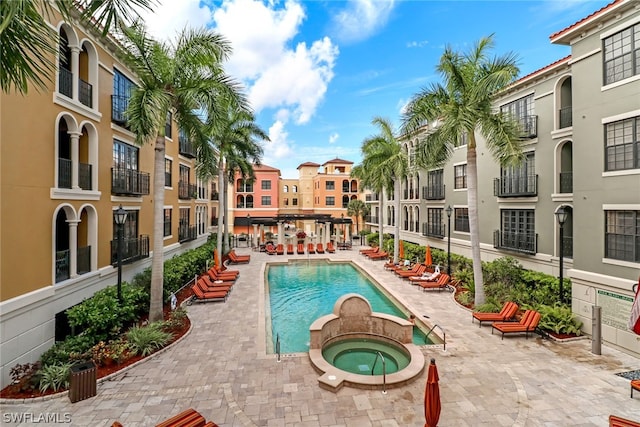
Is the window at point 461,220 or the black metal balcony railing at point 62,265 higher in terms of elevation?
the window at point 461,220

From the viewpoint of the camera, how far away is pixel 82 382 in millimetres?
7605

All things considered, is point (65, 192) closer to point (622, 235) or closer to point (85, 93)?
point (85, 93)

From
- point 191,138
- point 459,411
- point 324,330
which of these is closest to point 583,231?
point 459,411

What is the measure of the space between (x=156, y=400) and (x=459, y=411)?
731cm

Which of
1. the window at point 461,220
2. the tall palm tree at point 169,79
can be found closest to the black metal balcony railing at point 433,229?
the window at point 461,220

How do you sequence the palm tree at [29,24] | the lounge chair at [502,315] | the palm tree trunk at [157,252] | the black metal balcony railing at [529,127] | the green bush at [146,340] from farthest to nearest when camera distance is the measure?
the black metal balcony railing at [529,127] < the lounge chair at [502,315] < the palm tree trunk at [157,252] < the green bush at [146,340] < the palm tree at [29,24]

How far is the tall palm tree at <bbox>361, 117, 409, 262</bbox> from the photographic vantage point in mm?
24469

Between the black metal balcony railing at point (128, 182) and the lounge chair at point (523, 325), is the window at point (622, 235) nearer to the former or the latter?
the lounge chair at point (523, 325)

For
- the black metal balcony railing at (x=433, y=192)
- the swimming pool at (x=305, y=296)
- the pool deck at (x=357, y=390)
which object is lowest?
the swimming pool at (x=305, y=296)

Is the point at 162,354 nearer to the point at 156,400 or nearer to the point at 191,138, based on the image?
the point at 156,400

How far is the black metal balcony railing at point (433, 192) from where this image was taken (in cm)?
2555

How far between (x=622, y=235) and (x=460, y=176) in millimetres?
13667

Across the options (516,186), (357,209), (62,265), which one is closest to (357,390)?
(62,265)

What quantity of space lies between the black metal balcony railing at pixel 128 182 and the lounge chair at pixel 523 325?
16634 mm
